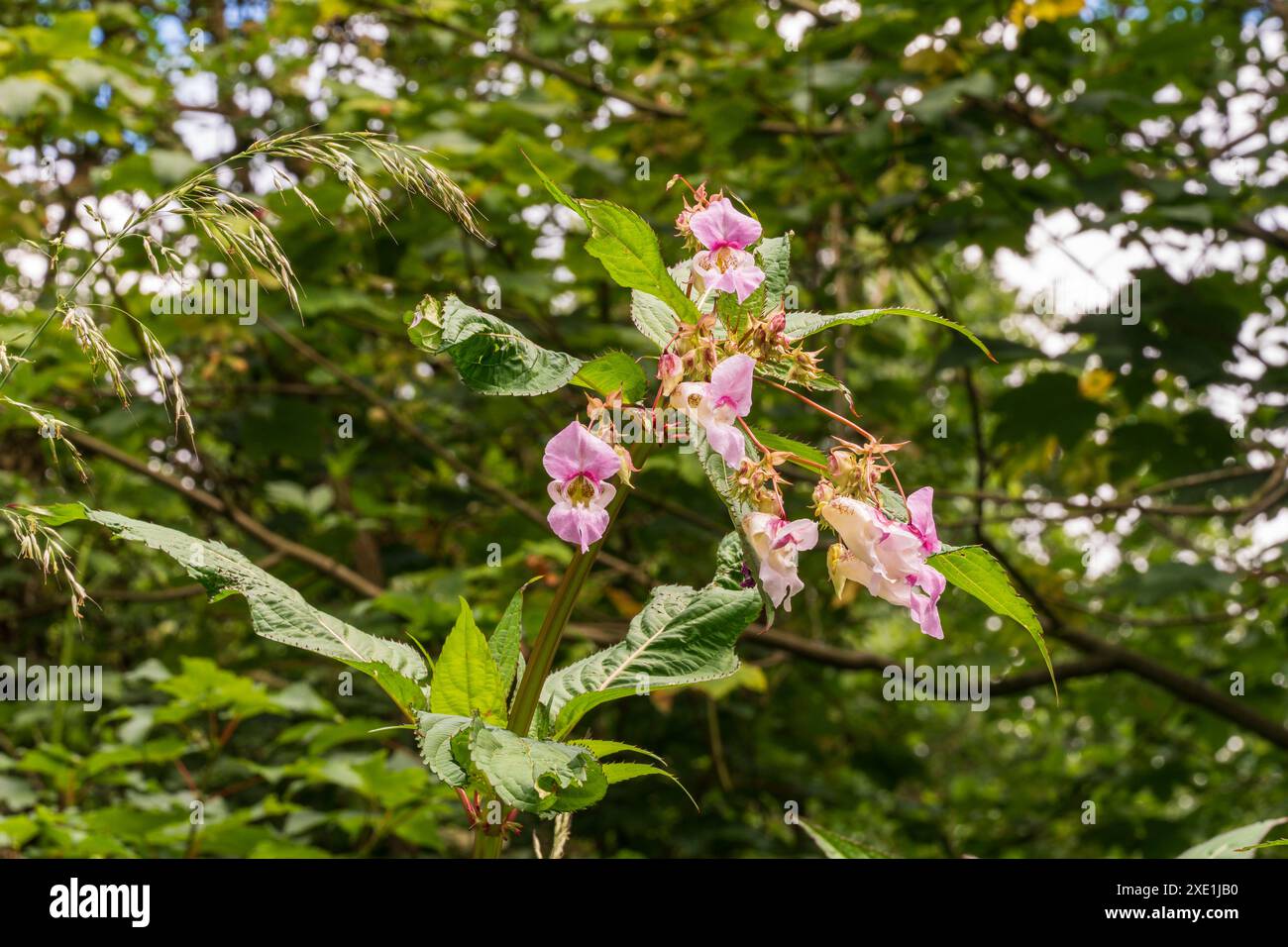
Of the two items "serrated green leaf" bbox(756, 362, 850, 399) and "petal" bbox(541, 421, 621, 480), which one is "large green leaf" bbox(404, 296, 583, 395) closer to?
"petal" bbox(541, 421, 621, 480)

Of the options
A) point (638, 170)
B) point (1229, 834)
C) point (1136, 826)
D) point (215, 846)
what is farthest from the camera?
point (1136, 826)

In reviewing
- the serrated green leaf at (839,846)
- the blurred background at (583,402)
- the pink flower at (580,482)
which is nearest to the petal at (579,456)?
the pink flower at (580,482)

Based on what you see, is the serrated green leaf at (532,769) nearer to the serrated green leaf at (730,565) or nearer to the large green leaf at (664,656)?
the large green leaf at (664,656)

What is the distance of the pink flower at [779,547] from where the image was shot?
0.87 m

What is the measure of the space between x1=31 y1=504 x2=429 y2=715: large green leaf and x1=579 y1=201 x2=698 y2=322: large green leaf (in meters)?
0.36

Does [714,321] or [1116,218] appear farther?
[1116,218]

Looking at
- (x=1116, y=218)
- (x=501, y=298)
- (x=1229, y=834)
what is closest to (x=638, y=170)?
(x=501, y=298)

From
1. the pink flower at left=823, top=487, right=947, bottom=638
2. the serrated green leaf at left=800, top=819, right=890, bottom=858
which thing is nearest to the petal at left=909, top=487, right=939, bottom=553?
the pink flower at left=823, top=487, right=947, bottom=638

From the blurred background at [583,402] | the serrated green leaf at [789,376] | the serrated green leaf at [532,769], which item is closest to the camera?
the serrated green leaf at [532,769]

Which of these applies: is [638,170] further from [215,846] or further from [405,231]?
[215,846]

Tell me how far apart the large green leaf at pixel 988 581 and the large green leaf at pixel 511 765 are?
32 cm

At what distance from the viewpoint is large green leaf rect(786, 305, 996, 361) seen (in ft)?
2.71

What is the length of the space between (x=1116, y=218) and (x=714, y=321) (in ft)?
9.03

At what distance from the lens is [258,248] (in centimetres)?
94
